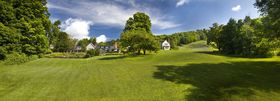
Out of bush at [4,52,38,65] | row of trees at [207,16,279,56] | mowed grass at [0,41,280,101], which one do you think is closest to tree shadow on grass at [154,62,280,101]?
mowed grass at [0,41,280,101]

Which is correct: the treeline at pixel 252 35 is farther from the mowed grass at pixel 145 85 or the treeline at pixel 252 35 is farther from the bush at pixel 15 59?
the bush at pixel 15 59

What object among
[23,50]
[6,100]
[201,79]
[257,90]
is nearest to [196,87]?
[201,79]

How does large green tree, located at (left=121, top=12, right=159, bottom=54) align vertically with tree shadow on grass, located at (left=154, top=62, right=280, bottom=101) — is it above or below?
above

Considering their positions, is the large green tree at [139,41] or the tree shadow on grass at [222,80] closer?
the tree shadow on grass at [222,80]

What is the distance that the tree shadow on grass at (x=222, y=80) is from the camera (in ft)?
50.7

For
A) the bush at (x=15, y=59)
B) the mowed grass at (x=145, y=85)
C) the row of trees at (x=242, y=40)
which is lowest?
the mowed grass at (x=145, y=85)

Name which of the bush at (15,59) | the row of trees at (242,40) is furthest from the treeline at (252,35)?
the bush at (15,59)

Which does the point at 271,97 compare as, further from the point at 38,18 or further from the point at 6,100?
the point at 38,18

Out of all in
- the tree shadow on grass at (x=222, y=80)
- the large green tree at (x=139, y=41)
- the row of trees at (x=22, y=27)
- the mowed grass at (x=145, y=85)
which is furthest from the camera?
the large green tree at (x=139, y=41)

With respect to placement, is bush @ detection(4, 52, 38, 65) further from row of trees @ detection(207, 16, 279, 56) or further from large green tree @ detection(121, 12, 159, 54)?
row of trees @ detection(207, 16, 279, 56)

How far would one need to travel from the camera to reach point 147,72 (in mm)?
22297

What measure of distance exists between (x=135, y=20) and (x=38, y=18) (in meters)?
30.3

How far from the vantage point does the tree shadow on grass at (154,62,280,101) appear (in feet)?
50.7

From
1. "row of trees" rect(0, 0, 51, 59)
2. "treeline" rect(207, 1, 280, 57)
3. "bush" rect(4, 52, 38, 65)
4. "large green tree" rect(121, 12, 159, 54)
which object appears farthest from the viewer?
"large green tree" rect(121, 12, 159, 54)
